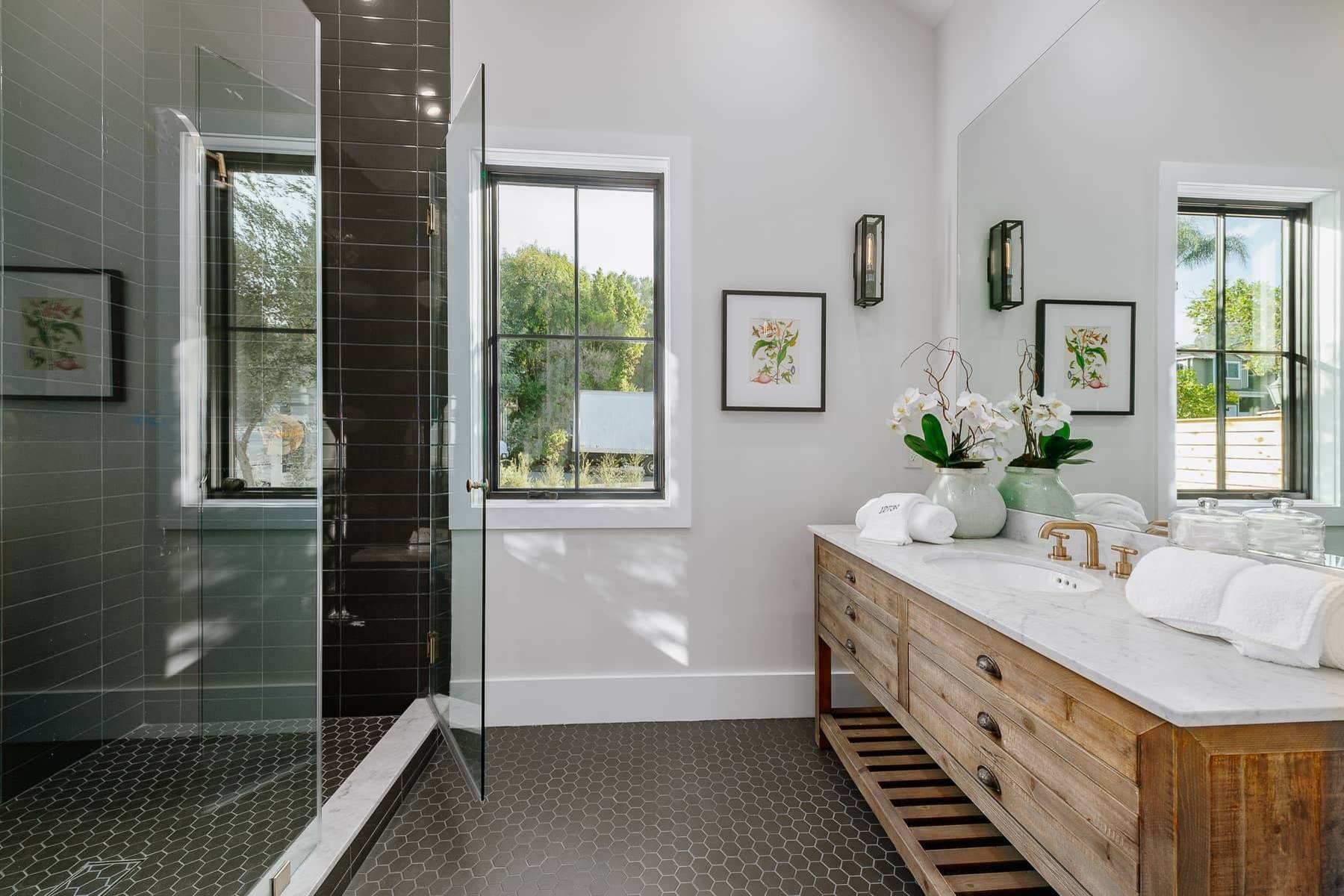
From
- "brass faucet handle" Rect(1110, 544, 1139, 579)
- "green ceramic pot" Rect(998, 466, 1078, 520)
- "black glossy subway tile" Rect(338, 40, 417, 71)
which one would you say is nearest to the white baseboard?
"green ceramic pot" Rect(998, 466, 1078, 520)

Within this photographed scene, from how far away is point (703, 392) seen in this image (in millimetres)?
2295

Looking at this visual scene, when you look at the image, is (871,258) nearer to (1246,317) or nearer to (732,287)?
(732,287)

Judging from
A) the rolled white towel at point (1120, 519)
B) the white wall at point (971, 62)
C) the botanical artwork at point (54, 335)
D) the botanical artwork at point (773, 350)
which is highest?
the white wall at point (971, 62)

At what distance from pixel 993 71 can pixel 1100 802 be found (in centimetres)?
224

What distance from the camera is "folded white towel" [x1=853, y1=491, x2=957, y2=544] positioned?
1726mm

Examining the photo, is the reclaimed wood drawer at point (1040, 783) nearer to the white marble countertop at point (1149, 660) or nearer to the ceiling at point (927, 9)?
the white marble countertop at point (1149, 660)

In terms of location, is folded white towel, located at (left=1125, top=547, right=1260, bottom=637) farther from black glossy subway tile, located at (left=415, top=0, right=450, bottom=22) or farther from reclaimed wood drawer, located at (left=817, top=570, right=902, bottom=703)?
black glossy subway tile, located at (left=415, top=0, right=450, bottom=22)

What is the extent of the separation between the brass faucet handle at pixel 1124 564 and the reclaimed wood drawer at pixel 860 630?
53 centimetres

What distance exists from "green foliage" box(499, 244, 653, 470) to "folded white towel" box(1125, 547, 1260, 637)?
1785mm

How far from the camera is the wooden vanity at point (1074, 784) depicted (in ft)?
2.30

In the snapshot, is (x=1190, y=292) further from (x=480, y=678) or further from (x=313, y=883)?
(x=313, y=883)

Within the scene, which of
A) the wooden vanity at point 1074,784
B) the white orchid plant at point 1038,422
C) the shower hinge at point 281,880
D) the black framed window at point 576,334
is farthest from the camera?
the black framed window at point 576,334

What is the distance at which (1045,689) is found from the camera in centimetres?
93

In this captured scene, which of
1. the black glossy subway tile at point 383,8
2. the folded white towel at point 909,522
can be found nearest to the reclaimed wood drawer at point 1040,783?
the folded white towel at point 909,522
